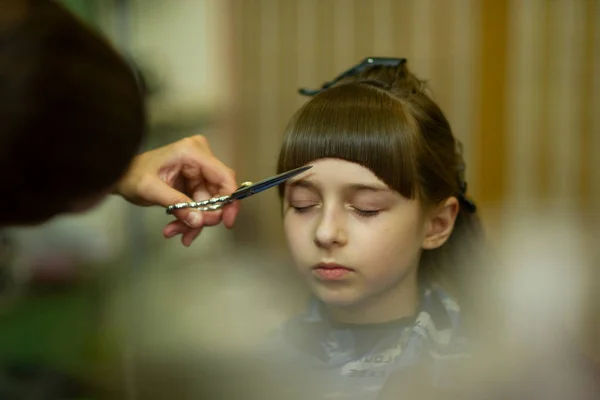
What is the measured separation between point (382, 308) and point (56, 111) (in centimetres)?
51

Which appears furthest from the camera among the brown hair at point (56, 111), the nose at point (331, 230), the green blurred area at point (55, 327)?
the green blurred area at point (55, 327)

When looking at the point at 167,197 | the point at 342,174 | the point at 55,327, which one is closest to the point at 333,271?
the point at 342,174

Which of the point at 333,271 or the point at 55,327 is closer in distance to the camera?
the point at 333,271

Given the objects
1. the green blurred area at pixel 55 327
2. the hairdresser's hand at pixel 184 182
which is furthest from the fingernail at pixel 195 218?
the green blurred area at pixel 55 327

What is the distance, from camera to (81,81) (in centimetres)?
44

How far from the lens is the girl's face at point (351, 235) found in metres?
0.77

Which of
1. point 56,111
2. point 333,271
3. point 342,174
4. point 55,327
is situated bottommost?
point 55,327

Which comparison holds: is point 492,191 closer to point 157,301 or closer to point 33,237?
point 157,301

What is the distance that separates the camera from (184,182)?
2.86 feet

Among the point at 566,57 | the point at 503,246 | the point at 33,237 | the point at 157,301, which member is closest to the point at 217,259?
the point at 157,301

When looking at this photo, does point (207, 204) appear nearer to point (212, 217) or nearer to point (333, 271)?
point (212, 217)

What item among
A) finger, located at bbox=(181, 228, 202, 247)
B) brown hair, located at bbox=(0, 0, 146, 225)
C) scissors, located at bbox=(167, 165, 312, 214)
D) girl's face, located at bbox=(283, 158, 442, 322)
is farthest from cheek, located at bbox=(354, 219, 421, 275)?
brown hair, located at bbox=(0, 0, 146, 225)

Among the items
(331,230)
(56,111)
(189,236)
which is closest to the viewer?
(56,111)

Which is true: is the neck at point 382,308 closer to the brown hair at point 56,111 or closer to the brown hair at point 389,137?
the brown hair at point 389,137
